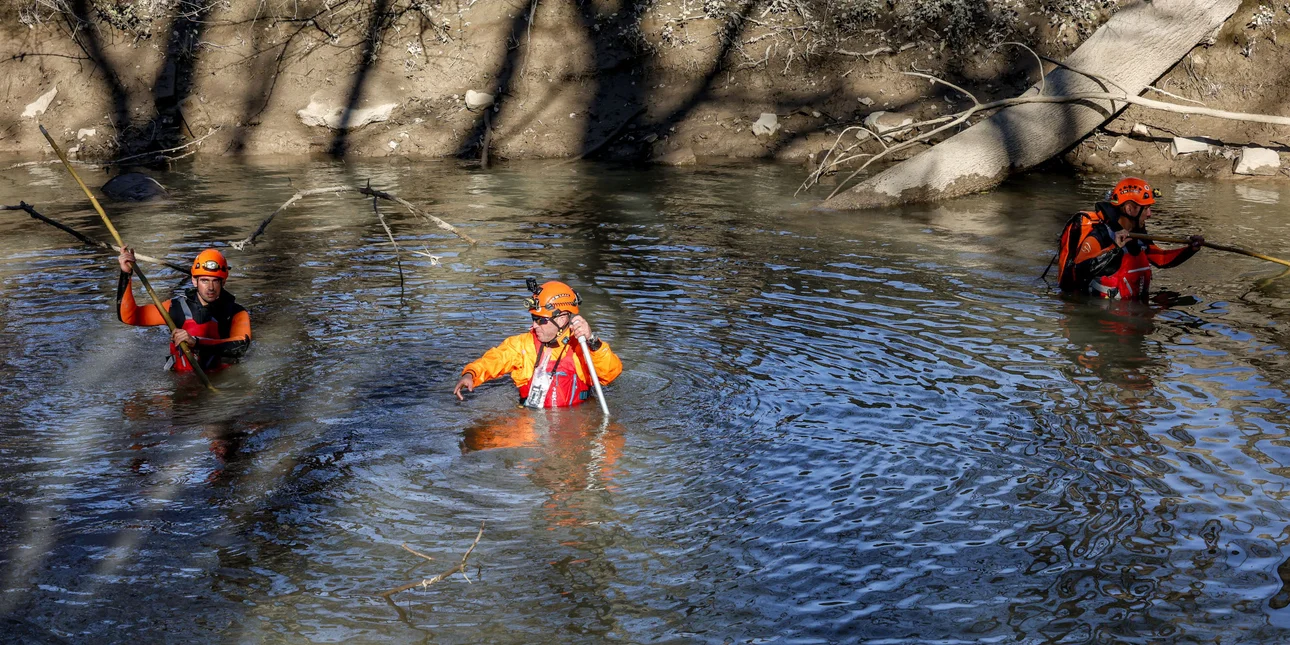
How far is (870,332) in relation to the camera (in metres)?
11.2

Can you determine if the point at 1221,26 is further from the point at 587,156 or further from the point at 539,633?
the point at 539,633

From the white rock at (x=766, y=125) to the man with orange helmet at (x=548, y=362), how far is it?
42.4 ft

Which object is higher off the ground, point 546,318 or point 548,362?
point 546,318

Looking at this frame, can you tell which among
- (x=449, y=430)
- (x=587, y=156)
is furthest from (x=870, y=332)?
(x=587, y=156)

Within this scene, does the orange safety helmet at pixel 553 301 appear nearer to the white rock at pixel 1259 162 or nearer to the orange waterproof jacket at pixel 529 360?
the orange waterproof jacket at pixel 529 360

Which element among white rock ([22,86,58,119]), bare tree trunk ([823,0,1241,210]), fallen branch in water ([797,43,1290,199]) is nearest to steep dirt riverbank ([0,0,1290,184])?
white rock ([22,86,58,119])

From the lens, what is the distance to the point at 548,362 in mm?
9219

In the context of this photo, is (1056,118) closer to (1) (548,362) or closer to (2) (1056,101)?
(2) (1056,101)

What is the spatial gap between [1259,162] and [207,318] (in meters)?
15.7

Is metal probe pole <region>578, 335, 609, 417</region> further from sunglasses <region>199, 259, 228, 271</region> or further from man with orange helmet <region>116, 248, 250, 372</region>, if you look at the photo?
sunglasses <region>199, 259, 228, 271</region>

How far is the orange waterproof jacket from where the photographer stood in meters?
9.06

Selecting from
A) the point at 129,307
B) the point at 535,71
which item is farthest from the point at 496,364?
the point at 535,71

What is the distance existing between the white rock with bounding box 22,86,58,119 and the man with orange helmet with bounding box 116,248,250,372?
15.5 m

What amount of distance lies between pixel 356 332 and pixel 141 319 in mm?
1933
